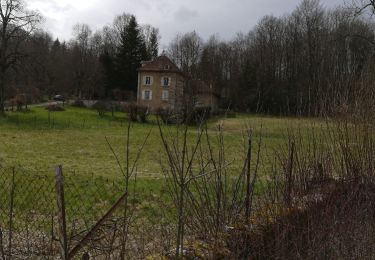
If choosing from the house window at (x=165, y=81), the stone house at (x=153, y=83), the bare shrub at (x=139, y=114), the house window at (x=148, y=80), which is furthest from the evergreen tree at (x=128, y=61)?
the bare shrub at (x=139, y=114)

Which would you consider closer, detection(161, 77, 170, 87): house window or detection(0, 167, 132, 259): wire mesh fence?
detection(0, 167, 132, 259): wire mesh fence

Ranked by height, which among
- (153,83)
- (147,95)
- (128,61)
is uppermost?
(128,61)

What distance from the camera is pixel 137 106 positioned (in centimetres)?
3975

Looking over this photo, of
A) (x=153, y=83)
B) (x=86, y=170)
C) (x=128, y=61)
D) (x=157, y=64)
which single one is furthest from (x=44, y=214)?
(x=128, y=61)

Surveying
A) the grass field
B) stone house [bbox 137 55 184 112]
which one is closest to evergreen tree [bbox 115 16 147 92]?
stone house [bbox 137 55 184 112]

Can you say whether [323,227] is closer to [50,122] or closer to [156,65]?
[50,122]

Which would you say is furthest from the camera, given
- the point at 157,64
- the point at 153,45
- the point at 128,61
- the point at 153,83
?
the point at 153,45

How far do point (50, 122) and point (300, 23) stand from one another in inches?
1728

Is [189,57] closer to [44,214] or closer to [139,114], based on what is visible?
[44,214]

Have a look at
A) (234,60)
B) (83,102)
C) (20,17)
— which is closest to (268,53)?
(234,60)

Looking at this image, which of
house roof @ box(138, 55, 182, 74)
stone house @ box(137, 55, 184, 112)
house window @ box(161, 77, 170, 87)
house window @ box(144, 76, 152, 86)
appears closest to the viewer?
house roof @ box(138, 55, 182, 74)

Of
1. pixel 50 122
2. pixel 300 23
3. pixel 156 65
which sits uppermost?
pixel 300 23

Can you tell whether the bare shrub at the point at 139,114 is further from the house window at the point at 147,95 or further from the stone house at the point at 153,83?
the house window at the point at 147,95

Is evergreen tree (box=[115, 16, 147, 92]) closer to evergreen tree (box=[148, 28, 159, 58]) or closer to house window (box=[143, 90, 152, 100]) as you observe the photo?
house window (box=[143, 90, 152, 100])
